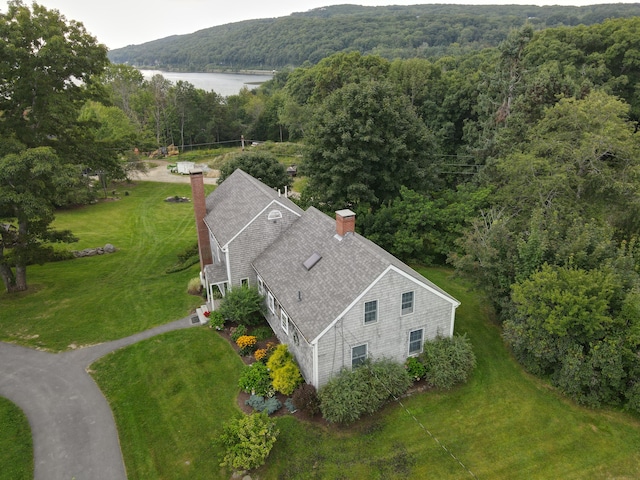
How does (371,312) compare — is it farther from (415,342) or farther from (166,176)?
(166,176)

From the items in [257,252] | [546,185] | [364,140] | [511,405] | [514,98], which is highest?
[514,98]

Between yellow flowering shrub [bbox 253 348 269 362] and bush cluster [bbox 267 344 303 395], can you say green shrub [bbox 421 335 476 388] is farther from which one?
yellow flowering shrub [bbox 253 348 269 362]

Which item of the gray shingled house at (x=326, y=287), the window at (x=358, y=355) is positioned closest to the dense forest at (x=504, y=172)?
the gray shingled house at (x=326, y=287)

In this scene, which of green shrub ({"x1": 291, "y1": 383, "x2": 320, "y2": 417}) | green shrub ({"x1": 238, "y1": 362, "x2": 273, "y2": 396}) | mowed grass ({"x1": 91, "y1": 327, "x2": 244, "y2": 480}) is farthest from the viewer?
green shrub ({"x1": 238, "y1": 362, "x2": 273, "y2": 396})

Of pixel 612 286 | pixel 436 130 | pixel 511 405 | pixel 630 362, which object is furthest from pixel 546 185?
pixel 436 130

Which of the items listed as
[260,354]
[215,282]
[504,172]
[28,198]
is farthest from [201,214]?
[504,172]

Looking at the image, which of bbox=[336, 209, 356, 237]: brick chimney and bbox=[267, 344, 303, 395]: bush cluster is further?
bbox=[336, 209, 356, 237]: brick chimney

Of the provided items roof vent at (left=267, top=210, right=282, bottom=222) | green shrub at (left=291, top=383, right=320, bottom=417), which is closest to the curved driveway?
green shrub at (left=291, top=383, right=320, bottom=417)

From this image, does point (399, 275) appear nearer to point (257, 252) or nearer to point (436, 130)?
point (257, 252)
